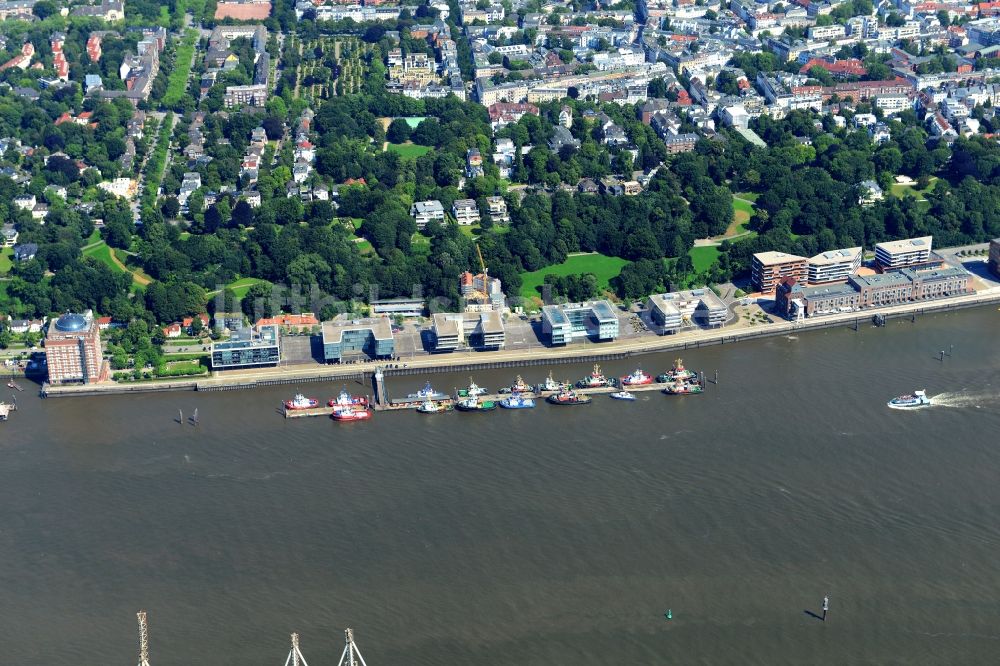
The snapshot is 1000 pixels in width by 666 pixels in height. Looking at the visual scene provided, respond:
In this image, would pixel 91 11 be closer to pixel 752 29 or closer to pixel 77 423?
pixel 752 29

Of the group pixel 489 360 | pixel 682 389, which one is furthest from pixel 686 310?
pixel 489 360

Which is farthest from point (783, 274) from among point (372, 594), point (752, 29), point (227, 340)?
point (752, 29)

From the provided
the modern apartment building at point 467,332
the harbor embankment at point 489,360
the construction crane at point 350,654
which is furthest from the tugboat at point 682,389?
the construction crane at point 350,654

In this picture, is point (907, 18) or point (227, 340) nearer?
point (227, 340)

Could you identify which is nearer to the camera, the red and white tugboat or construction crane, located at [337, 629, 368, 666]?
construction crane, located at [337, 629, 368, 666]

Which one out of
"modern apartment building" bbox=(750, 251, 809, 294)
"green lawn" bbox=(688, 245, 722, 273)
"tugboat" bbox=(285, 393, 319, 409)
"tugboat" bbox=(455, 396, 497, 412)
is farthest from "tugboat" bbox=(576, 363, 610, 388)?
"green lawn" bbox=(688, 245, 722, 273)

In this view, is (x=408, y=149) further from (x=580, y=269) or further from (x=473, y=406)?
(x=473, y=406)

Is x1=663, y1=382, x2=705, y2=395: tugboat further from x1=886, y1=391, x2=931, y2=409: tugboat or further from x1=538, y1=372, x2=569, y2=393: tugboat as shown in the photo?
x1=886, y1=391, x2=931, y2=409: tugboat
